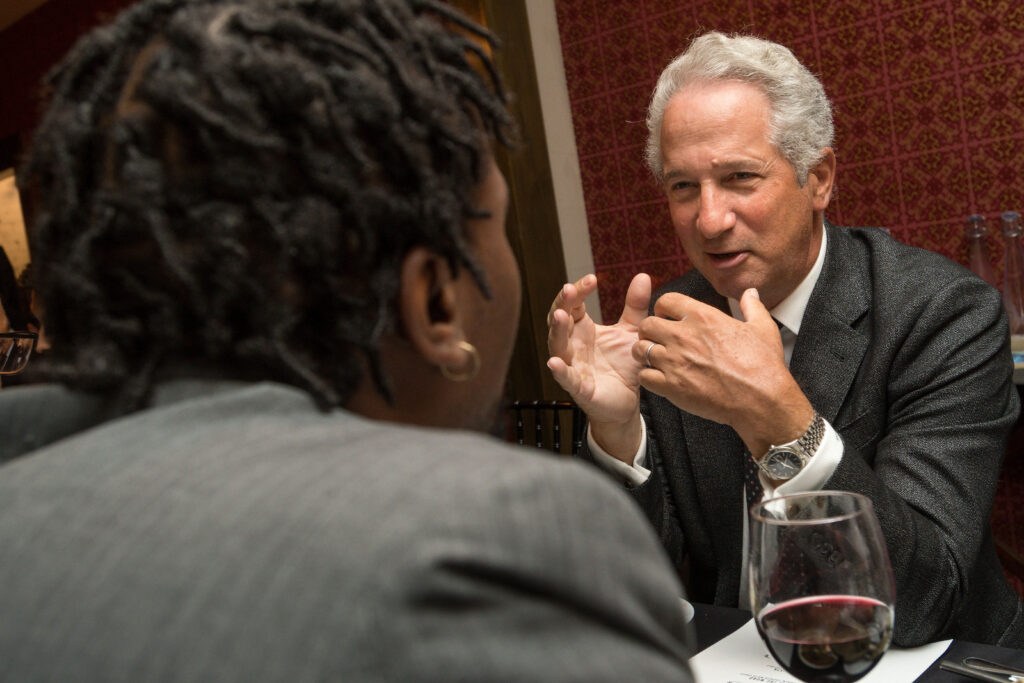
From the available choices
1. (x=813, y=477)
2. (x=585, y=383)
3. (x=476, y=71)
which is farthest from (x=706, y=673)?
(x=476, y=71)

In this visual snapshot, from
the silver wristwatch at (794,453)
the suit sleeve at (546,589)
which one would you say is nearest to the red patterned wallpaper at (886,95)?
the silver wristwatch at (794,453)

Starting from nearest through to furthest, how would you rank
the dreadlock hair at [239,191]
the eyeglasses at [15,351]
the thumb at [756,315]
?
the dreadlock hair at [239,191] → the thumb at [756,315] → the eyeglasses at [15,351]

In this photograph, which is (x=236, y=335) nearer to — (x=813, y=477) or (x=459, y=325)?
(x=459, y=325)

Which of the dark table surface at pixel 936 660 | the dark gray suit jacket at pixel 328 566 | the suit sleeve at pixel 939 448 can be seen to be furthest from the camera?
the suit sleeve at pixel 939 448

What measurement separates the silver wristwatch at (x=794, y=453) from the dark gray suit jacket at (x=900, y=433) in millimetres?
44

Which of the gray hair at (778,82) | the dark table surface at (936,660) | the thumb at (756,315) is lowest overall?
the dark table surface at (936,660)

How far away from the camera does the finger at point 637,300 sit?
61.3 inches

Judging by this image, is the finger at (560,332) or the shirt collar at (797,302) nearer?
the finger at (560,332)

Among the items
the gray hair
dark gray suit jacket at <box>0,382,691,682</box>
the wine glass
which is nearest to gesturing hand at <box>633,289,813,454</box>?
the gray hair

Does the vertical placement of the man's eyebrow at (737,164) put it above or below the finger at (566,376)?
above

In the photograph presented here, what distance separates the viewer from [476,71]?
77 cm

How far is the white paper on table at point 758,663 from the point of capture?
3.34 feet

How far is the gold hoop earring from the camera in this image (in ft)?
2.30

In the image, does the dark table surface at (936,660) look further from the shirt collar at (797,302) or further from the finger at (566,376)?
the shirt collar at (797,302)
